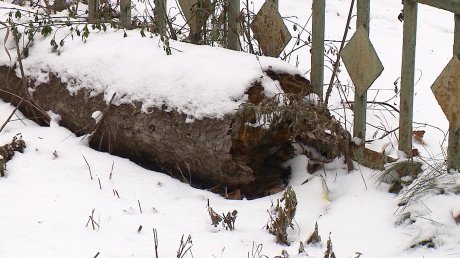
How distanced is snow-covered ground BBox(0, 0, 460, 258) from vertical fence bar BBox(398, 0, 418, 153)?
0.23m

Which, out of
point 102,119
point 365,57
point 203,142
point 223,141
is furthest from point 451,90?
point 102,119

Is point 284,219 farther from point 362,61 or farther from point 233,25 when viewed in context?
point 233,25

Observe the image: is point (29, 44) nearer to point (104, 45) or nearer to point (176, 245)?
point (104, 45)

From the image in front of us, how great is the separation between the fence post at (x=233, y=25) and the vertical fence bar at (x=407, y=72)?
1.13m

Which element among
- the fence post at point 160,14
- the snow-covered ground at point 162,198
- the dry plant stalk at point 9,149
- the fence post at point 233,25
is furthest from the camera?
the fence post at point 160,14

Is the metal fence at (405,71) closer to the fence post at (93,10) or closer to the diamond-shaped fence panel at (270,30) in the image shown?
the diamond-shaped fence panel at (270,30)

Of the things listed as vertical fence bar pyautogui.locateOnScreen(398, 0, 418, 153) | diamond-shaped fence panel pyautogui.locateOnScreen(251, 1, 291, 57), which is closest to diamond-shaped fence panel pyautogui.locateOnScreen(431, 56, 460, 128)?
vertical fence bar pyautogui.locateOnScreen(398, 0, 418, 153)

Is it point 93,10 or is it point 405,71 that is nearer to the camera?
point 405,71

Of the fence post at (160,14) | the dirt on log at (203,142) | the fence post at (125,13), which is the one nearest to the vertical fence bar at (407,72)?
the dirt on log at (203,142)

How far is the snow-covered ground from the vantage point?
301 centimetres

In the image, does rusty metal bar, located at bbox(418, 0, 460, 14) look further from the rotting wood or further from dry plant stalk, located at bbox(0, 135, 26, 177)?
dry plant stalk, located at bbox(0, 135, 26, 177)

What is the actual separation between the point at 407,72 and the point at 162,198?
1.28m

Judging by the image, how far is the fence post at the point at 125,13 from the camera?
4.65 metres

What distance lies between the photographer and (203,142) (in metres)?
3.64
